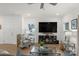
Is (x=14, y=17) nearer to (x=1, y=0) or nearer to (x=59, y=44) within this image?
(x=59, y=44)

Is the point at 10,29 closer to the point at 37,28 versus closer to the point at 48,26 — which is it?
the point at 37,28

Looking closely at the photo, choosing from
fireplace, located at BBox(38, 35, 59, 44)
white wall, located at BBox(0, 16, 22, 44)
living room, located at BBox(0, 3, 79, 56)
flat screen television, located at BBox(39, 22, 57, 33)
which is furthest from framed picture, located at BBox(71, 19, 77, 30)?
white wall, located at BBox(0, 16, 22, 44)

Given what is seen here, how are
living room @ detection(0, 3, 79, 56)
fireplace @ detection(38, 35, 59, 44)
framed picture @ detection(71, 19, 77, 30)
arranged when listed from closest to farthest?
living room @ detection(0, 3, 79, 56) → framed picture @ detection(71, 19, 77, 30) → fireplace @ detection(38, 35, 59, 44)

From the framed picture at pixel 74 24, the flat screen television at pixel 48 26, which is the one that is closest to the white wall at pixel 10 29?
the flat screen television at pixel 48 26

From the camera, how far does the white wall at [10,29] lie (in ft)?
9.76

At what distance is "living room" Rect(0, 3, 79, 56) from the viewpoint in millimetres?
2761

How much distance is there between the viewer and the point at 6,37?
3.02 metres

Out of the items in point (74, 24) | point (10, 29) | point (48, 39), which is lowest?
point (48, 39)

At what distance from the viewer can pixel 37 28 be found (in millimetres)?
3039

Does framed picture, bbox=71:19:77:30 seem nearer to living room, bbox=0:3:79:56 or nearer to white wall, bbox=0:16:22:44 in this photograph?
living room, bbox=0:3:79:56

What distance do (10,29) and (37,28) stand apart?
73 cm

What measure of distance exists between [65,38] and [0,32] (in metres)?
1.67

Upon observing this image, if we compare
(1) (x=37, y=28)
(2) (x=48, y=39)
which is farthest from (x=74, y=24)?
(1) (x=37, y=28)

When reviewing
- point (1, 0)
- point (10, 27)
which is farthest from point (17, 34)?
point (1, 0)
